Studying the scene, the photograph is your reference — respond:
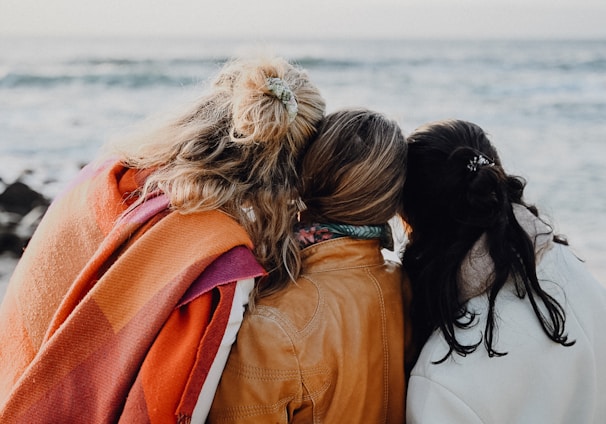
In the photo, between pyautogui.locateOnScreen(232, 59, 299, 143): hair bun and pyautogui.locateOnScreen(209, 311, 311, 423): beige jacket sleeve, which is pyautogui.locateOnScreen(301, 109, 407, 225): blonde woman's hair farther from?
pyautogui.locateOnScreen(209, 311, 311, 423): beige jacket sleeve

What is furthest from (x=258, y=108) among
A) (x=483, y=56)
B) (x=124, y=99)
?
(x=483, y=56)

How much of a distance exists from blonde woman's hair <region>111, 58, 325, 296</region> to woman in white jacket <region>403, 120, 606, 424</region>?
40 cm

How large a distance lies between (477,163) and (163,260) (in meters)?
0.98

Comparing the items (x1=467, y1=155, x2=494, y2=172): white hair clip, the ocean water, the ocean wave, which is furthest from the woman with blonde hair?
the ocean wave

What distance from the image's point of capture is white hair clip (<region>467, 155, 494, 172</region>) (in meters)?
2.06

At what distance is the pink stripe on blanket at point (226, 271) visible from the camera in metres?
1.83

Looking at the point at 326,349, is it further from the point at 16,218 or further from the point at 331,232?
the point at 16,218

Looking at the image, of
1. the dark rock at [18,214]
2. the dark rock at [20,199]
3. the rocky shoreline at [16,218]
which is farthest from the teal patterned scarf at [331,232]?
the dark rock at [20,199]

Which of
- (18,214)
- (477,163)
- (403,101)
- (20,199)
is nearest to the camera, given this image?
(477,163)

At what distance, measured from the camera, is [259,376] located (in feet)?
6.22

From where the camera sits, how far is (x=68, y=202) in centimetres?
218

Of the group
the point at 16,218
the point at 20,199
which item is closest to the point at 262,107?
the point at 16,218

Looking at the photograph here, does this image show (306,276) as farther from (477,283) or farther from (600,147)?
(600,147)

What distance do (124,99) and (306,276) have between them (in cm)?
1298
